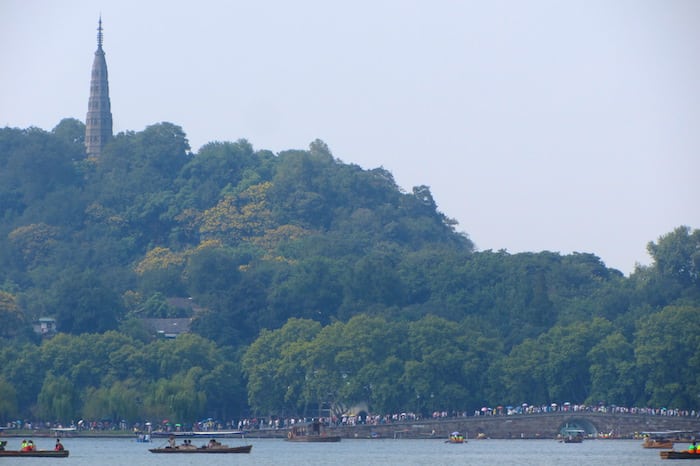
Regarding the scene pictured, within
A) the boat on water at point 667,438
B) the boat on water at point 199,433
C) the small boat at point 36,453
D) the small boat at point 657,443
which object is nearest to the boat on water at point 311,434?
the boat on water at point 199,433

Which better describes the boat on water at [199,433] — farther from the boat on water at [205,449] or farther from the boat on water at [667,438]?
the boat on water at [667,438]

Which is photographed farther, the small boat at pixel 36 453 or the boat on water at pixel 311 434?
the boat on water at pixel 311 434

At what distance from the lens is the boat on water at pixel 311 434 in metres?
134

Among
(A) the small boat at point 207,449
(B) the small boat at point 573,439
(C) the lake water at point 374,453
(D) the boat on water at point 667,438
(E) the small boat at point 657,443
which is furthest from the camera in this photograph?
(B) the small boat at point 573,439

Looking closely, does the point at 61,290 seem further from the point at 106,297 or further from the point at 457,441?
the point at 457,441

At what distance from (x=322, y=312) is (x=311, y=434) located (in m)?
32.7

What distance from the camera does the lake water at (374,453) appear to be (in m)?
113

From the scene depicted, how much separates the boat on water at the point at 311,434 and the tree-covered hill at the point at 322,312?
19.5 feet

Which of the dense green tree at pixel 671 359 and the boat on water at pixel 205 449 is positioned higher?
the dense green tree at pixel 671 359

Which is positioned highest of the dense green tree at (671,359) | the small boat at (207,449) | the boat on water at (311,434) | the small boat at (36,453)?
the dense green tree at (671,359)

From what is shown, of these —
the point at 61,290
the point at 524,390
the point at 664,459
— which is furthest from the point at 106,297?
the point at 664,459

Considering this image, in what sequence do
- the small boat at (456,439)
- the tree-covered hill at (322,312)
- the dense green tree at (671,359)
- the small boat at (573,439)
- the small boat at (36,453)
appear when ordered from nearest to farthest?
the small boat at (36,453), the small boat at (456,439), the small boat at (573,439), the dense green tree at (671,359), the tree-covered hill at (322,312)

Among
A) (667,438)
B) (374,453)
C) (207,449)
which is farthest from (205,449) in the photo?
(667,438)

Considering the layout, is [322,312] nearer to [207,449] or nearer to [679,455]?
[207,449]
